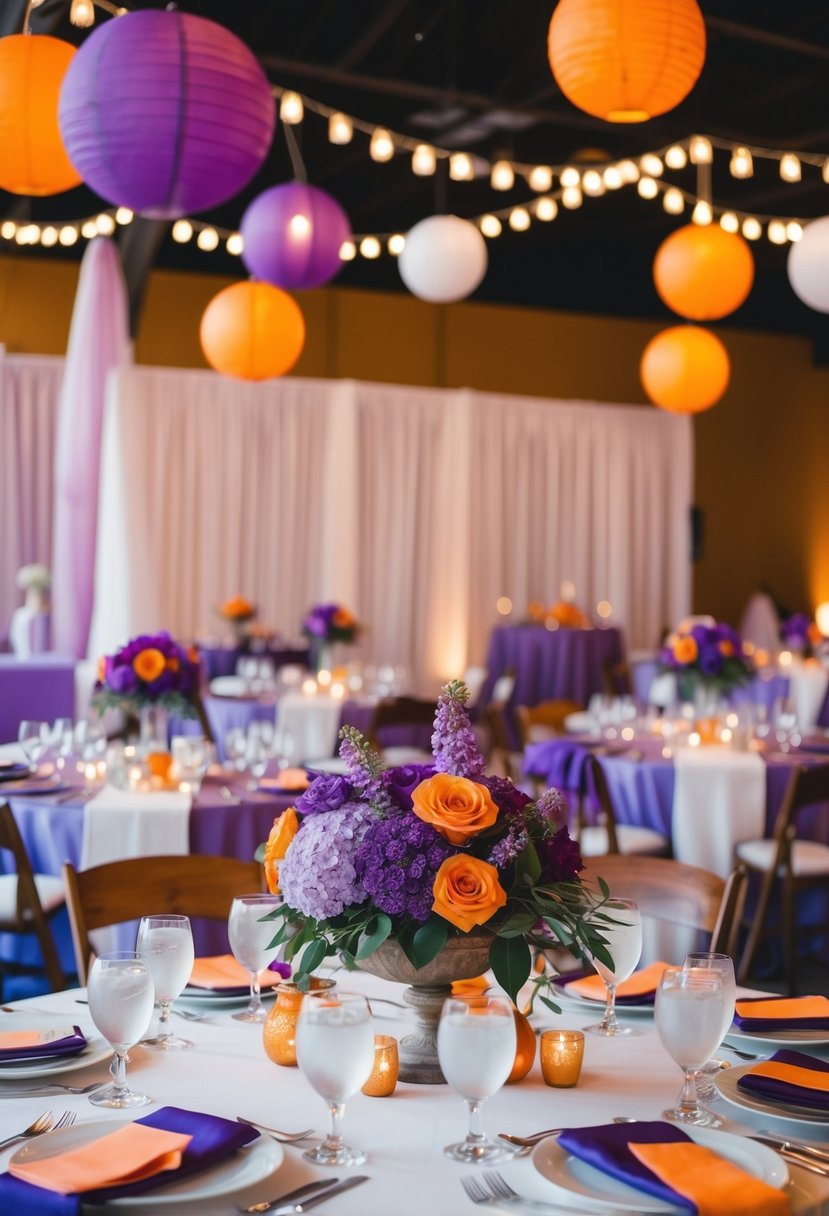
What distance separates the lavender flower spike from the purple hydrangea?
132mm

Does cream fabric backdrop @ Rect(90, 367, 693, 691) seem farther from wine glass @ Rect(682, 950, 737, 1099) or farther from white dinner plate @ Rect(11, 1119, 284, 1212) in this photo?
white dinner plate @ Rect(11, 1119, 284, 1212)

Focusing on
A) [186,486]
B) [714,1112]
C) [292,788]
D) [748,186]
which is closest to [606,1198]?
[714,1112]

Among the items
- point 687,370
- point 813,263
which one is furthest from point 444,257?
point 687,370

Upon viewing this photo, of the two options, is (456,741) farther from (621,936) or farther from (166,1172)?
(166,1172)

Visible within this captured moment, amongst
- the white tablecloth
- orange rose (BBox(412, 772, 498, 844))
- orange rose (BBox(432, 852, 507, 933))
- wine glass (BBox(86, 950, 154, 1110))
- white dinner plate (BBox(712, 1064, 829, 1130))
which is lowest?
the white tablecloth

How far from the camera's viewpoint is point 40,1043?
1.93m

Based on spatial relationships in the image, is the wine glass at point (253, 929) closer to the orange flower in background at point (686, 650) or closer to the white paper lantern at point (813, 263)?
the orange flower in background at point (686, 650)

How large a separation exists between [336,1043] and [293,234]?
4.71 meters

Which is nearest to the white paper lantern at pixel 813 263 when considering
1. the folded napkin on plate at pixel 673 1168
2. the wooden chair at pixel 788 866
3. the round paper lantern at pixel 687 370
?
the round paper lantern at pixel 687 370

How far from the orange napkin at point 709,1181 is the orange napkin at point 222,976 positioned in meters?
0.90

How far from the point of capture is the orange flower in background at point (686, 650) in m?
5.88

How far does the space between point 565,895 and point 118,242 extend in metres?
10.3

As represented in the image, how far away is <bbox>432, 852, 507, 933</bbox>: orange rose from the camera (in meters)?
1.75

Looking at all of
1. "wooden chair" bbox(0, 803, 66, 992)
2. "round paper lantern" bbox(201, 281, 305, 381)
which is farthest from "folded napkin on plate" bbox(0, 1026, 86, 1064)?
"round paper lantern" bbox(201, 281, 305, 381)
